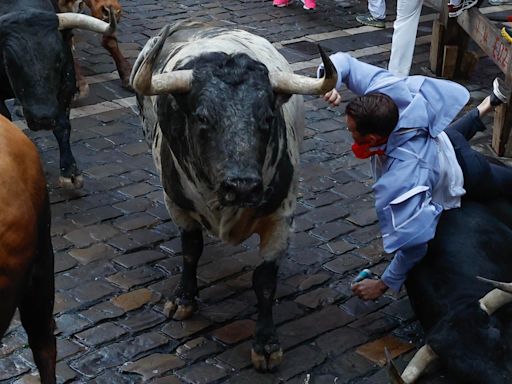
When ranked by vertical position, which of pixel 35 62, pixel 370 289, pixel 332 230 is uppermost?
pixel 35 62

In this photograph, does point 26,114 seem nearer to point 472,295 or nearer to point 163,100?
point 163,100

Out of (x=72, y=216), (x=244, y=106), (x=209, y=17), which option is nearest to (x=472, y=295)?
(x=244, y=106)

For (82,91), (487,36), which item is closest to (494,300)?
(487,36)

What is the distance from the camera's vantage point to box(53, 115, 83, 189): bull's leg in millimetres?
6805

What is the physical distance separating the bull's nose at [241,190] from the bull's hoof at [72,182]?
9.37ft


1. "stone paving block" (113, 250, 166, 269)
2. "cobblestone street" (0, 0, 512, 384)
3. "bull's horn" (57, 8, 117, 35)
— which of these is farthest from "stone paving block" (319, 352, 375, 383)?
"bull's horn" (57, 8, 117, 35)

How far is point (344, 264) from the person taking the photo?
5863 mm

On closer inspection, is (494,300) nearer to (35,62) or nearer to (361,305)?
(361,305)

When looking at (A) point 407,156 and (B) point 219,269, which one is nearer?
(A) point 407,156

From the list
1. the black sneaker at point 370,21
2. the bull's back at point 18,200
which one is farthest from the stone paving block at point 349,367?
the black sneaker at point 370,21

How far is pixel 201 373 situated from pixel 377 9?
6751mm

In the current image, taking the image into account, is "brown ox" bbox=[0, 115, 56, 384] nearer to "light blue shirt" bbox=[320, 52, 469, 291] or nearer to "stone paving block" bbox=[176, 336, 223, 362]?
"stone paving block" bbox=[176, 336, 223, 362]

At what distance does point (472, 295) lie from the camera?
15.2ft

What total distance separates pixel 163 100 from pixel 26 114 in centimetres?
180
